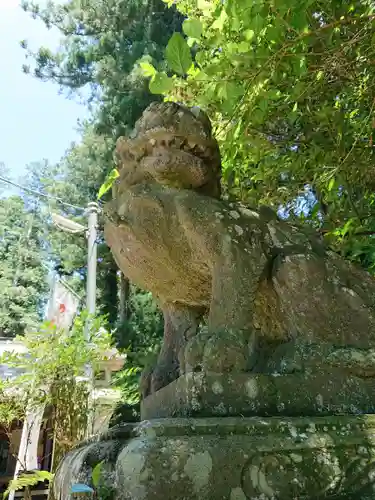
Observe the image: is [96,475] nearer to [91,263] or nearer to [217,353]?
[217,353]

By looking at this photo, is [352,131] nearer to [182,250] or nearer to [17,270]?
[182,250]

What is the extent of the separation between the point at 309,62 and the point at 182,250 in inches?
56.3

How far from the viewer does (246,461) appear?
3.82ft

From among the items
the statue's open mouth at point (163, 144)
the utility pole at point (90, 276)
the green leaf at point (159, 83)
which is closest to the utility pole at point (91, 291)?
the utility pole at point (90, 276)

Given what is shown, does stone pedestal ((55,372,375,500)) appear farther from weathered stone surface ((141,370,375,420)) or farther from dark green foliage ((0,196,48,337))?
dark green foliage ((0,196,48,337))

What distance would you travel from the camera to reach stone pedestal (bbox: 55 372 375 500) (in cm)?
113

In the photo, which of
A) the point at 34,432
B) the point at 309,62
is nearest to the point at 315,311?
the point at 309,62

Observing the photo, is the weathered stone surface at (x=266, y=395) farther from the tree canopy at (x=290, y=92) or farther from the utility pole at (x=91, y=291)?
the utility pole at (x=91, y=291)

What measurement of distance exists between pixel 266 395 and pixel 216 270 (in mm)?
489

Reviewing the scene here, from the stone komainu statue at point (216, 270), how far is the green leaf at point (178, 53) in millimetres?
198

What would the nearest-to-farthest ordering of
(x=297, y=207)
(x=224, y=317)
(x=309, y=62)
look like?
(x=224, y=317)
(x=309, y=62)
(x=297, y=207)

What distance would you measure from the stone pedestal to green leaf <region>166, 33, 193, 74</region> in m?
1.09

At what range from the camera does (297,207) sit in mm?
4707

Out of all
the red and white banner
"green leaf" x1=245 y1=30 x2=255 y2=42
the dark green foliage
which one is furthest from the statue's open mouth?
the dark green foliage
